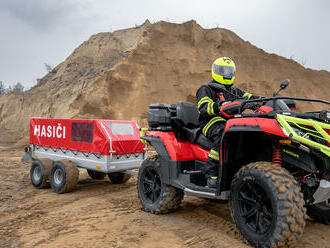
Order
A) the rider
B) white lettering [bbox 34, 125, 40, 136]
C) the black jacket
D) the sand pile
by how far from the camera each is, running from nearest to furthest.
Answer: the rider → the black jacket → white lettering [bbox 34, 125, 40, 136] → the sand pile

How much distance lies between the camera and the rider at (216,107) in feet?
12.7

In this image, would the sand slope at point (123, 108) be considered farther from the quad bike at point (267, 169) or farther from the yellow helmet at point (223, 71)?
the yellow helmet at point (223, 71)

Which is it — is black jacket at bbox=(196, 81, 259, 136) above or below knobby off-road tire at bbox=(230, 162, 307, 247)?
above

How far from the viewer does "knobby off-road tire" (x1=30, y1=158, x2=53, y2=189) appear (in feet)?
23.5

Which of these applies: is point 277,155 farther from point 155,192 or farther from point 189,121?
point 155,192

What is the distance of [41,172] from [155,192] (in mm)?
3598

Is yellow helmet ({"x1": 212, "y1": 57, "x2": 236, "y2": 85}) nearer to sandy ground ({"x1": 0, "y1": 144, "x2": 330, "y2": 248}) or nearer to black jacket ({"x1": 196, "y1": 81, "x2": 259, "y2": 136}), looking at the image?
black jacket ({"x1": 196, "y1": 81, "x2": 259, "y2": 136})

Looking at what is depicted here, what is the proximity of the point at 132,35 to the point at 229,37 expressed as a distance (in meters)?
9.30

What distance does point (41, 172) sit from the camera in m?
7.18

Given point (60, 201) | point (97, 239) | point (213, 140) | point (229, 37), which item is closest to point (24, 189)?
point (60, 201)

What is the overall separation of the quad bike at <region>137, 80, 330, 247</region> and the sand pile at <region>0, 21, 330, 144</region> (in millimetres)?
14226

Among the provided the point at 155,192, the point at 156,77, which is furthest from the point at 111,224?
the point at 156,77

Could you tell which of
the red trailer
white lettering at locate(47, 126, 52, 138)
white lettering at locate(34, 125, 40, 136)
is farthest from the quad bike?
white lettering at locate(34, 125, 40, 136)

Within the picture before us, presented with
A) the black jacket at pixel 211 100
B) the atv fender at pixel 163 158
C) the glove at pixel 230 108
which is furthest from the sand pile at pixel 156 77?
the glove at pixel 230 108
